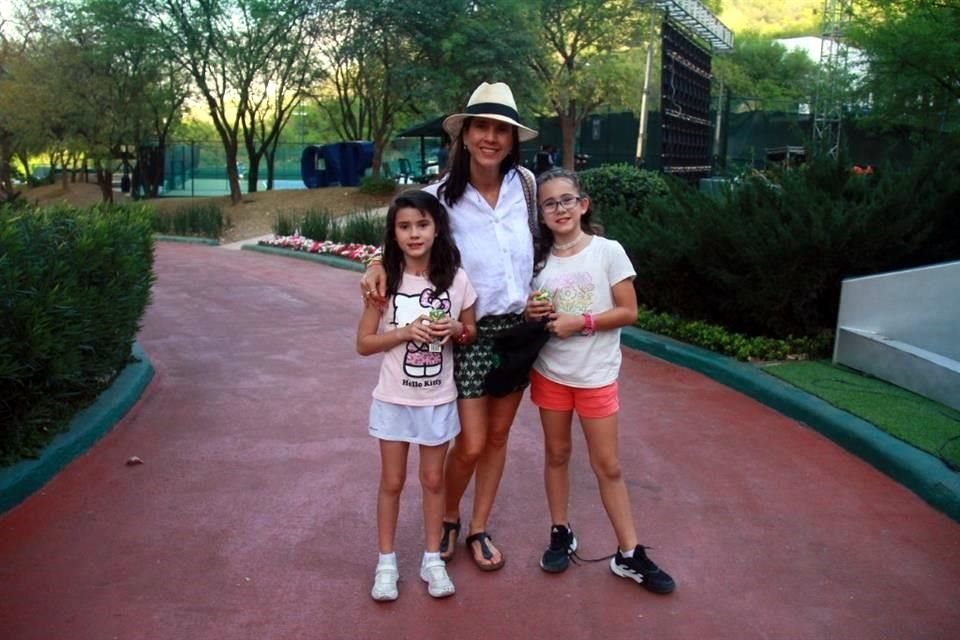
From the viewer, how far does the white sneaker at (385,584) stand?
134 inches

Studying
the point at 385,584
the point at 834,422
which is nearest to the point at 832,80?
the point at 834,422

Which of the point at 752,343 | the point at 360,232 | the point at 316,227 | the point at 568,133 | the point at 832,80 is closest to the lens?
the point at 752,343

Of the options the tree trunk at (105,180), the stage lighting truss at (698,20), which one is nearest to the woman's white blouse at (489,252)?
the stage lighting truss at (698,20)

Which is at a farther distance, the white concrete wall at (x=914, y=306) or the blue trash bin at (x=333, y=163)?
the blue trash bin at (x=333, y=163)

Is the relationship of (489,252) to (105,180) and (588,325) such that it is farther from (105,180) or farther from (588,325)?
(105,180)

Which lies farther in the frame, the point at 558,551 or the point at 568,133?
the point at 568,133

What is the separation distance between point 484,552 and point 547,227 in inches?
50.8

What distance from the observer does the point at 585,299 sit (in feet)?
11.3

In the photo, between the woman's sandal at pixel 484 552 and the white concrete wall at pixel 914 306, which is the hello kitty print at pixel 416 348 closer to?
the woman's sandal at pixel 484 552

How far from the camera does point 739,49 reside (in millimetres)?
48062

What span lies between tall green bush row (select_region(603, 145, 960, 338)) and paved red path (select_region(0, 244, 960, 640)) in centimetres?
141

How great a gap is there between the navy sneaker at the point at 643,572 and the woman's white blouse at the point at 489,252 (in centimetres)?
105

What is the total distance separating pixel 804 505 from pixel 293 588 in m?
2.42

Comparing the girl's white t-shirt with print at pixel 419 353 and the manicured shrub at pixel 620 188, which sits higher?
the manicured shrub at pixel 620 188
